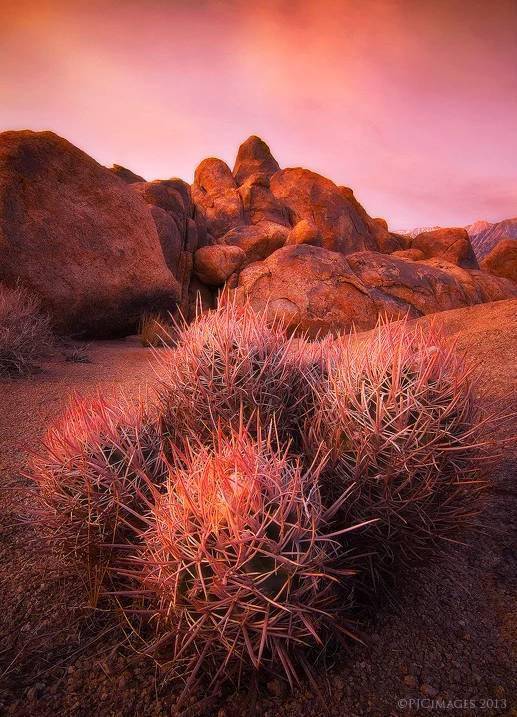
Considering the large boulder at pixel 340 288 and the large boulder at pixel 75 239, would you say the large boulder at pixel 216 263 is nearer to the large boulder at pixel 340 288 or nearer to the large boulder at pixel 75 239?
the large boulder at pixel 340 288

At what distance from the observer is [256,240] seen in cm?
1480

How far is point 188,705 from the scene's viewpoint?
4.19 ft

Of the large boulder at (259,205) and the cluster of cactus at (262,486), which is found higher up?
the large boulder at (259,205)

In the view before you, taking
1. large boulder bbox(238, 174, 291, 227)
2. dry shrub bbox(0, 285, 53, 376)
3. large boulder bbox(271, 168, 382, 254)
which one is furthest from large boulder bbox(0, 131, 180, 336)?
large boulder bbox(271, 168, 382, 254)

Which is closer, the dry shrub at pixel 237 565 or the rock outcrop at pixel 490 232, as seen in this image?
the dry shrub at pixel 237 565

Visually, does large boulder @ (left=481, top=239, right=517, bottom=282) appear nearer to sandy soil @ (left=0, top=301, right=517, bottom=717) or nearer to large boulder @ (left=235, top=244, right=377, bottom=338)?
large boulder @ (left=235, top=244, right=377, bottom=338)

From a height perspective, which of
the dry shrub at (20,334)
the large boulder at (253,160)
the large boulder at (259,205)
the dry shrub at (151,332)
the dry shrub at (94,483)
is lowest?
the dry shrub at (151,332)

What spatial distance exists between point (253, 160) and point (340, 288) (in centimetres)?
1421

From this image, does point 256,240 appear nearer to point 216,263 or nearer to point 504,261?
point 216,263

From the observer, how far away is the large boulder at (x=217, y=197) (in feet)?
55.6

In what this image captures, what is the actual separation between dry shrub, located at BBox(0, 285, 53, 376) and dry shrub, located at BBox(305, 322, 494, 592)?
4816mm

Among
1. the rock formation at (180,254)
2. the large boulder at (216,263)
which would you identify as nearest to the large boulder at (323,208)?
the rock formation at (180,254)

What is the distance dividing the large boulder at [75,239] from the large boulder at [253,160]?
1357cm

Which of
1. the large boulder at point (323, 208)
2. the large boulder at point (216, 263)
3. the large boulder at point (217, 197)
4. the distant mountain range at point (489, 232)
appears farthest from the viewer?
the distant mountain range at point (489, 232)
